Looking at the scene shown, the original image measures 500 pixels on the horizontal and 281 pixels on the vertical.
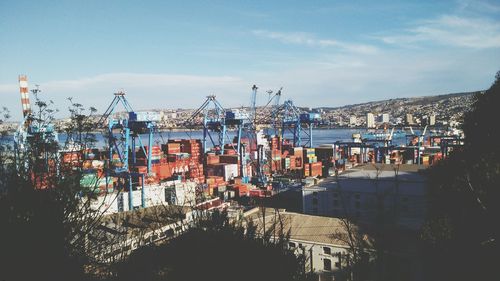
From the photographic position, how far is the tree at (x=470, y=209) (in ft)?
24.3

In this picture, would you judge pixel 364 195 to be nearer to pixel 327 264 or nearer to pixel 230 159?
pixel 327 264

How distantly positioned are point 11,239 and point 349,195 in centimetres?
1430

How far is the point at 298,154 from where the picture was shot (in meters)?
35.1

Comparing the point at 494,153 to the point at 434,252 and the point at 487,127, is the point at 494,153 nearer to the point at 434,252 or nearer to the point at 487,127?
the point at 487,127

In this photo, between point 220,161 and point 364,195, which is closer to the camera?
point 364,195

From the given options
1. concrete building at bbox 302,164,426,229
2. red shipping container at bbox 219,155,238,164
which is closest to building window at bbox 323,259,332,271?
concrete building at bbox 302,164,426,229

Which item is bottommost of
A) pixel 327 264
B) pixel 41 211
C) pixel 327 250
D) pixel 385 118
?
pixel 327 264

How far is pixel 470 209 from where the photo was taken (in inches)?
325

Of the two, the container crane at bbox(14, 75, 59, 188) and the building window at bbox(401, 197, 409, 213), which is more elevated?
the container crane at bbox(14, 75, 59, 188)

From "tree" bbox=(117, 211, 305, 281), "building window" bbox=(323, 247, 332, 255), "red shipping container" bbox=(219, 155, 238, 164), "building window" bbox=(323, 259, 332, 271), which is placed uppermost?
"tree" bbox=(117, 211, 305, 281)

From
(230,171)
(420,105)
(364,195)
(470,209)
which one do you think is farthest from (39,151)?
(420,105)

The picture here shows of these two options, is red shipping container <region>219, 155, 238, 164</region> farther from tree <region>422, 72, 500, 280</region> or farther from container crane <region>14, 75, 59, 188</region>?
container crane <region>14, 75, 59, 188</region>

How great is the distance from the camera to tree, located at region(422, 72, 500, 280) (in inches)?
292

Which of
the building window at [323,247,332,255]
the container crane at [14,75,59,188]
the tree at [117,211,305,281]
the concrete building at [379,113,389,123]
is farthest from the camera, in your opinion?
the concrete building at [379,113,389,123]
